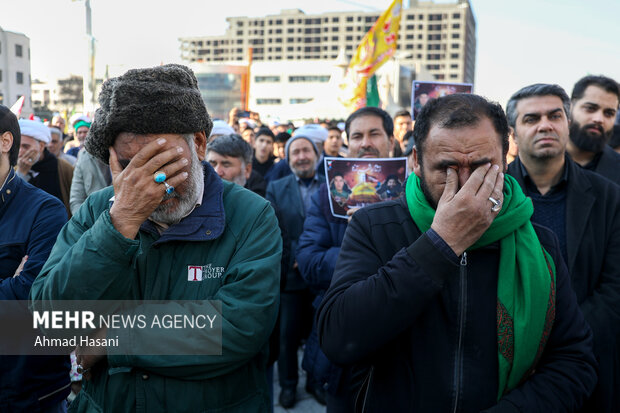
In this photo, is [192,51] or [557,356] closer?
[557,356]

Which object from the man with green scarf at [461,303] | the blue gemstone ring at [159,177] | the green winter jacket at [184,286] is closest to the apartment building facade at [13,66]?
the green winter jacket at [184,286]

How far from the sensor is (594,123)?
145 inches

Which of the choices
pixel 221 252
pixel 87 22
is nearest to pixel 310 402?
pixel 221 252

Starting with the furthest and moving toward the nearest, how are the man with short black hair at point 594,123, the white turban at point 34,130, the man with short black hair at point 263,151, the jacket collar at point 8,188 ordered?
the man with short black hair at point 263,151
the white turban at point 34,130
the man with short black hair at point 594,123
the jacket collar at point 8,188

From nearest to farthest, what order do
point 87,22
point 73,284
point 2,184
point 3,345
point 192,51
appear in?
1. point 73,284
2. point 3,345
3. point 2,184
4. point 87,22
5. point 192,51

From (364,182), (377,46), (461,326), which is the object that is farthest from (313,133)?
(377,46)

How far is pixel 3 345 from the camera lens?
2162 mm

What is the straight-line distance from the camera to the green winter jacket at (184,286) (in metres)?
1.49

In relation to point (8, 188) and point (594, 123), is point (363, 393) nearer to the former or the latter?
point (8, 188)

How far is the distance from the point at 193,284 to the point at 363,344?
1.97ft

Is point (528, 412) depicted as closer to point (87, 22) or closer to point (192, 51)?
point (87, 22)

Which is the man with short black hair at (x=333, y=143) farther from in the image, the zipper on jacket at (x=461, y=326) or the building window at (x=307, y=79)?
the building window at (x=307, y=79)

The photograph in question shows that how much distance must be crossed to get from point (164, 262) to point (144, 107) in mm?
512

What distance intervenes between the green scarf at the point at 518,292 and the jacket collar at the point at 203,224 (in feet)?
2.31
